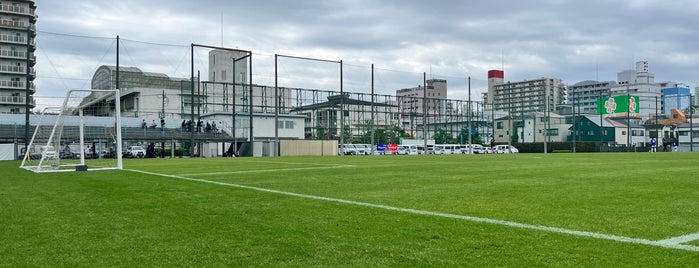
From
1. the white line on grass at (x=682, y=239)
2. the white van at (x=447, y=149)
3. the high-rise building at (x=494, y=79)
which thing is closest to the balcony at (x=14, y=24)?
the white van at (x=447, y=149)

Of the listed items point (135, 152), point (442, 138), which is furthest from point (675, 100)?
point (135, 152)

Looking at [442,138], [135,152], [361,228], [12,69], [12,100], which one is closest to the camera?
[361,228]

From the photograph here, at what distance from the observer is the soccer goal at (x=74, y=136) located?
2073 cm

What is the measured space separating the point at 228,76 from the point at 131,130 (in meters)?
37.4

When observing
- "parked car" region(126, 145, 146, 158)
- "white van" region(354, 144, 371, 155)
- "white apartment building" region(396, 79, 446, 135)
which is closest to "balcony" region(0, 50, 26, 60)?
"parked car" region(126, 145, 146, 158)

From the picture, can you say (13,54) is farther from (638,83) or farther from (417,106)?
(638,83)

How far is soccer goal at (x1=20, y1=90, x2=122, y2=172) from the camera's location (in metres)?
20.7

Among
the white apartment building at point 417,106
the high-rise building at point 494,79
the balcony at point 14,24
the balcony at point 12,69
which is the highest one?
the high-rise building at point 494,79

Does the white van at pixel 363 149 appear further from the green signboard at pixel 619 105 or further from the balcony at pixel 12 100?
the green signboard at pixel 619 105

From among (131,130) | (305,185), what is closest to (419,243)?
(305,185)

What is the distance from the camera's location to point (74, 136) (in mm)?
30672

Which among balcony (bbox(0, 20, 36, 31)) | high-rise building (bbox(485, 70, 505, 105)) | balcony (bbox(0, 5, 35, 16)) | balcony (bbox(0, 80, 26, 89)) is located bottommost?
balcony (bbox(0, 80, 26, 89))

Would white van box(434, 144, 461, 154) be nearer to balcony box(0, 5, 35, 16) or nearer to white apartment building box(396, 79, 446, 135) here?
white apartment building box(396, 79, 446, 135)

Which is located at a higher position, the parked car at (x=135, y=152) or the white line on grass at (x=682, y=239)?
the white line on grass at (x=682, y=239)
